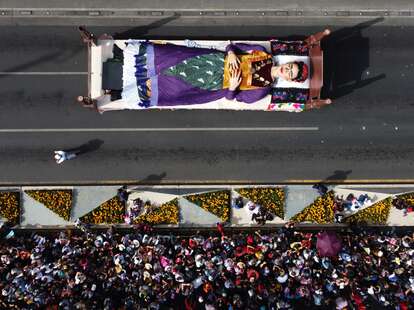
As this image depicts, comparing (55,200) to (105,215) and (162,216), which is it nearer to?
(105,215)

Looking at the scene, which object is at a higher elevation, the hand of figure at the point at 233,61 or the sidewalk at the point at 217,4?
the sidewalk at the point at 217,4

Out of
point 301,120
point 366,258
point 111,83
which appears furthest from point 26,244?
point 366,258

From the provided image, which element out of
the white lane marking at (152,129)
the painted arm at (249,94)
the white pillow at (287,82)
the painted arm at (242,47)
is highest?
the painted arm at (242,47)

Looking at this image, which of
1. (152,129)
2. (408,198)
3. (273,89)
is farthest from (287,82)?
(408,198)

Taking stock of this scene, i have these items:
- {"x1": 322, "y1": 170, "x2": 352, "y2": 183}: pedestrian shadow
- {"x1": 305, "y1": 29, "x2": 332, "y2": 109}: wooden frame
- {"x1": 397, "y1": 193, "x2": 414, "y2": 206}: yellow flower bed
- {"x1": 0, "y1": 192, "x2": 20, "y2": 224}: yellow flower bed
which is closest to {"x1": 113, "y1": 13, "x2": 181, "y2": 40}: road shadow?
{"x1": 305, "y1": 29, "x2": 332, "y2": 109}: wooden frame

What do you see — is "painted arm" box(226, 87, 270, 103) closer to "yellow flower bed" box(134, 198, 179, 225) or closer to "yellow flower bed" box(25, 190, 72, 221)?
"yellow flower bed" box(134, 198, 179, 225)

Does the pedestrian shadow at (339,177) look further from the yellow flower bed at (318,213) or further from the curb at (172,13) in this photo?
the curb at (172,13)

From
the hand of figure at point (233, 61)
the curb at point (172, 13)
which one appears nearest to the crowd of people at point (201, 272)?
the hand of figure at point (233, 61)
